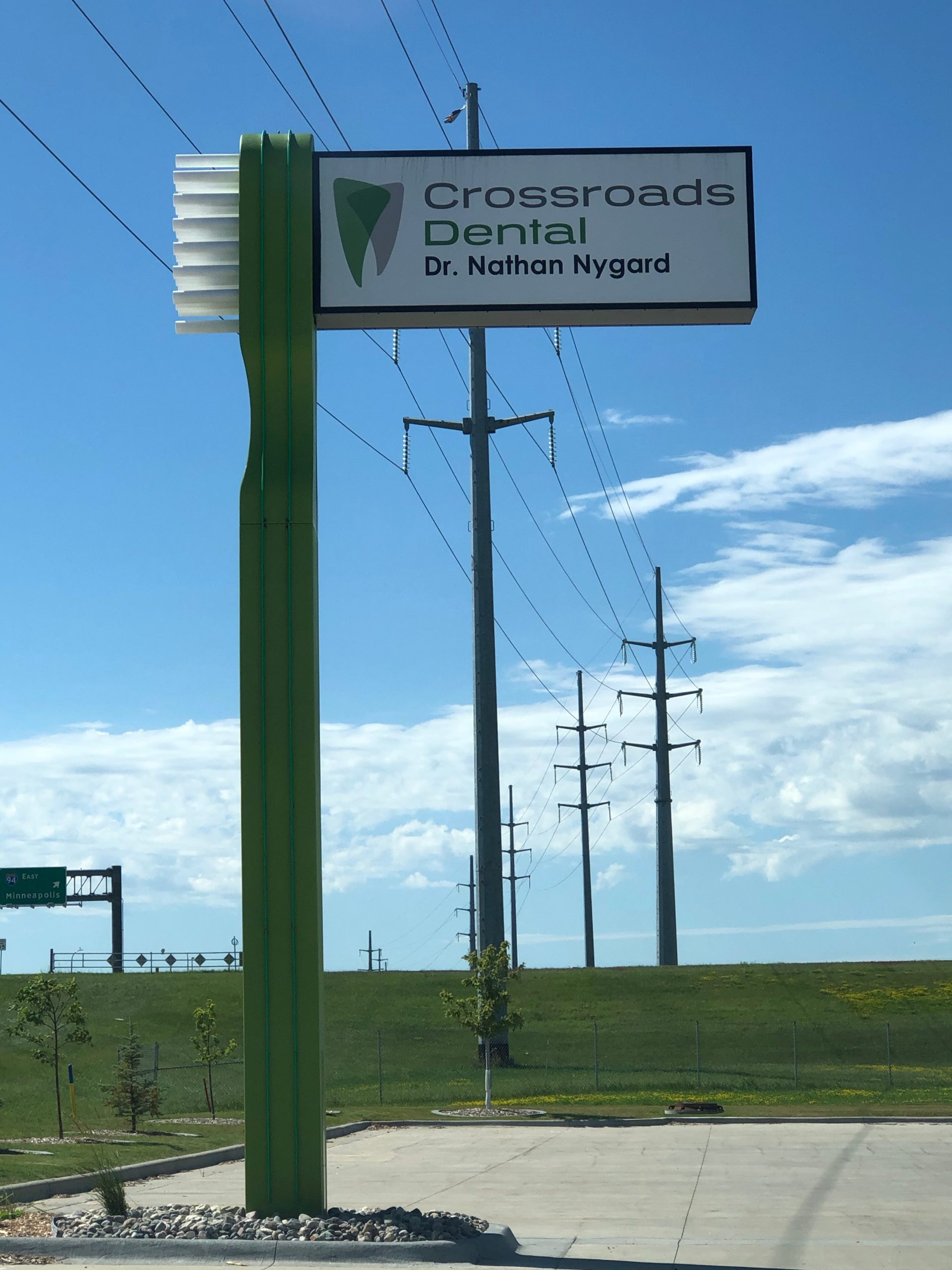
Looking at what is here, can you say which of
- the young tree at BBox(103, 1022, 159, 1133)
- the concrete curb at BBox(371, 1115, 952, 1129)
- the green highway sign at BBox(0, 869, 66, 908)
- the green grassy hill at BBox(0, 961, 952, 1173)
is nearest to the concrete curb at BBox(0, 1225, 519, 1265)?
the young tree at BBox(103, 1022, 159, 1133)

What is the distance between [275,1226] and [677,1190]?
18.8ft

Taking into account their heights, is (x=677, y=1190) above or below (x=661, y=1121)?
above

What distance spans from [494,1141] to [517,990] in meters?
28.7

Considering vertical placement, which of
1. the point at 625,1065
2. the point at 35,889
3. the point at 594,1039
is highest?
the point at 35,889

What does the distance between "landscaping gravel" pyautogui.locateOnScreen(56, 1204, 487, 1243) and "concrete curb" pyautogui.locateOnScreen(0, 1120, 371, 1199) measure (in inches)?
34.5

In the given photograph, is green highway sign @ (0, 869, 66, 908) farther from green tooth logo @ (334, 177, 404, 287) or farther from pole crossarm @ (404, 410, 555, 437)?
green tooth logo @ (334, 177, 404, 287)

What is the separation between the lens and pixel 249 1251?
10.0 meters

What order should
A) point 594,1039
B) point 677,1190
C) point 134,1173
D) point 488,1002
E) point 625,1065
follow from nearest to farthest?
1. point 677,1190
2. point 134,1173
3. point 488,1002
4. point 625,1065
5. point 594,1039

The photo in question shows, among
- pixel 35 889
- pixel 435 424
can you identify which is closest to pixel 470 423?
pixel 435 424

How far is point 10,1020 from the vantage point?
46.7m

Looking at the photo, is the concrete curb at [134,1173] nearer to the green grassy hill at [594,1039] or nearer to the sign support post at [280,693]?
the sign support post at [280,693]

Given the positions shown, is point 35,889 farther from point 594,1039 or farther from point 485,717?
point 485,717

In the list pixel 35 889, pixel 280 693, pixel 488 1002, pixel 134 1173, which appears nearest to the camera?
pixel 280 693

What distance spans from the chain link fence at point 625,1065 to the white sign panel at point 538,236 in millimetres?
21314
